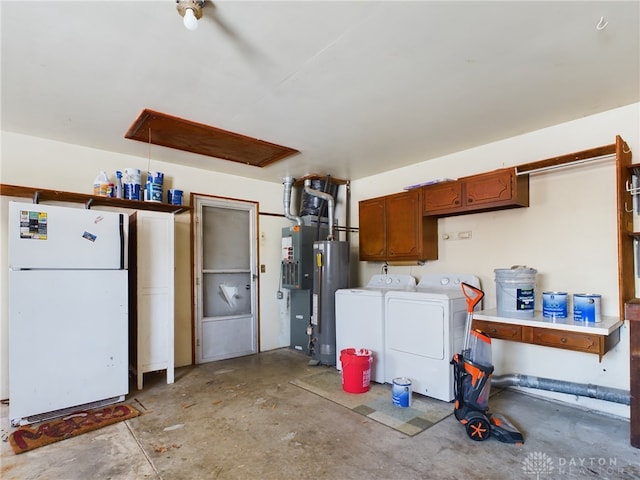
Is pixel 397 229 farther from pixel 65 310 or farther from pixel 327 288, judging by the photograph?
pixel 65 310

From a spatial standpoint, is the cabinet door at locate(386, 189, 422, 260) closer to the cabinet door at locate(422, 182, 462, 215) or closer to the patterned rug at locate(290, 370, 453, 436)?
the cabinet door at locate(422, 182, 462, 215)

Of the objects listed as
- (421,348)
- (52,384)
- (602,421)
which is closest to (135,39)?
(52,384)

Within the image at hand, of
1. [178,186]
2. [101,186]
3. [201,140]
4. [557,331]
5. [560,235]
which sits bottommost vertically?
[557,331]

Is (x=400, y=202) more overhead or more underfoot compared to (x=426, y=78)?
more underfoot

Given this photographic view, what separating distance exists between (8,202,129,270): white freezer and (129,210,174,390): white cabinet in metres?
0.30

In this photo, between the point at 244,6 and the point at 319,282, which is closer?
the point at 244,6

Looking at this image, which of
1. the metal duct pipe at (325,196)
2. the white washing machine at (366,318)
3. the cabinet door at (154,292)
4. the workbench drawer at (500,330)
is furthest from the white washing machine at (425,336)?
the cabinet door at (154,292)

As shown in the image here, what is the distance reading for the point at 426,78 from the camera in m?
2.44

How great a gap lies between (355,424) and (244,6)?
2909 mm

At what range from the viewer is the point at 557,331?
8.52 feet

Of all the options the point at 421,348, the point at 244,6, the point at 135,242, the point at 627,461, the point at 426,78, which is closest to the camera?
the point at 244,6

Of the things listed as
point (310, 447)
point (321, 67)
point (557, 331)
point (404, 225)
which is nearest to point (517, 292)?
point (557, 331)

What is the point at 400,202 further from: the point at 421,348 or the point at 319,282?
the point at 421,348

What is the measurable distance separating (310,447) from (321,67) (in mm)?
2598
